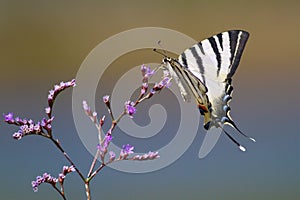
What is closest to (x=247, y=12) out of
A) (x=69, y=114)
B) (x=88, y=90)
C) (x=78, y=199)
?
(x=69, y=114)

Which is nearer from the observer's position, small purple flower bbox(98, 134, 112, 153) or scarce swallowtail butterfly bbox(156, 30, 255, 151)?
small purple flower bbox(98, 134, 112, 153)

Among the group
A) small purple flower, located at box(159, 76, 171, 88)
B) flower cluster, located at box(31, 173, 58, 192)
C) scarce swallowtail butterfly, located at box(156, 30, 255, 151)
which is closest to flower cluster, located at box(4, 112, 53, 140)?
flower cluster, located at box(31, 173, 58, 192)

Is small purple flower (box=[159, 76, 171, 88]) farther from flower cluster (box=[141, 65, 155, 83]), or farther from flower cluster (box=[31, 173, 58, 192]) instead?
flower cluster (box=[31, 173, 58, 192])

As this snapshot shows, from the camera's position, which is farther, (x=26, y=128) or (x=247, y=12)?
(x=247, y=12)

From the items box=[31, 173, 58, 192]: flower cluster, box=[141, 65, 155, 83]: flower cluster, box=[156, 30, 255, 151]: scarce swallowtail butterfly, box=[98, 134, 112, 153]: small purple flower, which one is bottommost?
box=[98, 134, 112, 153]: small purple flower

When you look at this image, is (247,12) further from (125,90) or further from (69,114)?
(125,90)

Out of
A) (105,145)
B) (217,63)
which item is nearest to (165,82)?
(105,145)

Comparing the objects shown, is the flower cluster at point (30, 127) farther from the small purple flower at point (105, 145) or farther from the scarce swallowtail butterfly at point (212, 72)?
the scarce swallowtail butterfly at point (212, 72)
